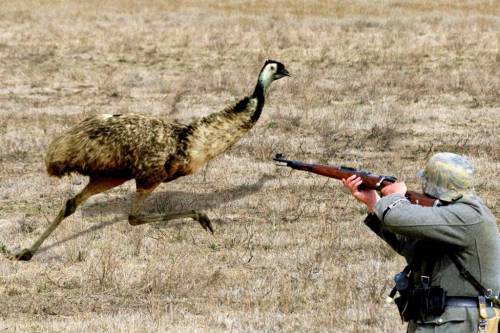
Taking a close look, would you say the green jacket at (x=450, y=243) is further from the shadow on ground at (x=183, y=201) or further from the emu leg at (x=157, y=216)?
the shadow on ground at (x=183, y=201)

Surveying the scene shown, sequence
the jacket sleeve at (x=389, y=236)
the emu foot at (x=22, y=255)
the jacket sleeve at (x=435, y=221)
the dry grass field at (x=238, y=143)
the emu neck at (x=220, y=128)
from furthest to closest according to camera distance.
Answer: the emu neck at (x=220, y=128), the emu foot at (x=22, y=255), the dry grass field at (x=238, y=143), the jacket sleeve at (x=389, y=236), the jacket sleeve at (x=435, y=221)

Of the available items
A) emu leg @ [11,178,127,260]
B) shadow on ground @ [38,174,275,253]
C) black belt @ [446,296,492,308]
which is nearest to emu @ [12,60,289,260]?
emu leg @ [11,178,127,260]

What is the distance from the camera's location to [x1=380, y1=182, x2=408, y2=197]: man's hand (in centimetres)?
452

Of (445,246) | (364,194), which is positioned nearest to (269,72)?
(364,194)

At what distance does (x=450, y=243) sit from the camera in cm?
432

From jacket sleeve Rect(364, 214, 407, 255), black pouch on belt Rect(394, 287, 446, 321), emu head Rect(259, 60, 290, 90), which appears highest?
jacket sleeve Rect(364, 214, 407, 255)

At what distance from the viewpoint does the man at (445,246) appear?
14.0 ft

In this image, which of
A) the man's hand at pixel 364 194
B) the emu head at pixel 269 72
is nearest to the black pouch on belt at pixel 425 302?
the man's hand at pixel 364 194

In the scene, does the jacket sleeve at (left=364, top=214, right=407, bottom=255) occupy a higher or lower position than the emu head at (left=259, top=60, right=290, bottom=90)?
higher

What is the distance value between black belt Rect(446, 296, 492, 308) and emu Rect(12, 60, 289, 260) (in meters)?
5.01

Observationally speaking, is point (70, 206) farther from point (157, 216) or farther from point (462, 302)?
point (462, 302)

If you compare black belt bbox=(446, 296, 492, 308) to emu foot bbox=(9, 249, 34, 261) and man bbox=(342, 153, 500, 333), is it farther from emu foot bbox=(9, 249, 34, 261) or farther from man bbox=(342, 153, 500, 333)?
emu foot bbox=(9, 249, 34, 261)

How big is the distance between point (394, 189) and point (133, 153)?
16.7 feet

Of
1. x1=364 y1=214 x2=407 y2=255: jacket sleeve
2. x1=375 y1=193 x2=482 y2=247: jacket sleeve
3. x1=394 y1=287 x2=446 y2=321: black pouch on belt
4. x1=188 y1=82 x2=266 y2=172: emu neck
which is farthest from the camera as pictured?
x1=188 y1=82 x2=266 y2=172: emu neck
